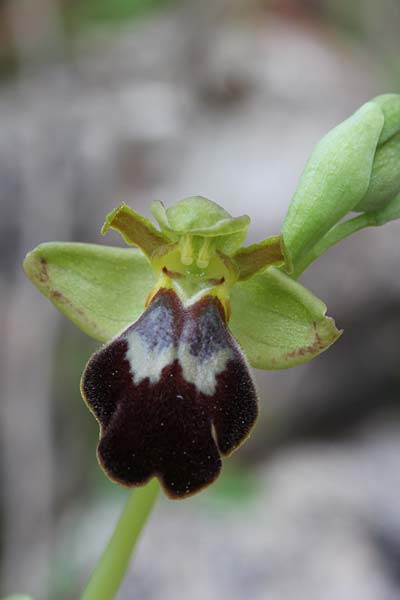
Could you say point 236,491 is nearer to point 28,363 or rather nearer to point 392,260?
point 28,363

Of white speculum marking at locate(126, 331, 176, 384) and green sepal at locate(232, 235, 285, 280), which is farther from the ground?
green sepal at locate(232, 235, 285, 280)

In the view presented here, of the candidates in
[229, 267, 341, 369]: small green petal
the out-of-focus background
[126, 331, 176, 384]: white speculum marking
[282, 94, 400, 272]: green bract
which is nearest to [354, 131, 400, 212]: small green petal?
[282, 94, 400, 272]: green bract

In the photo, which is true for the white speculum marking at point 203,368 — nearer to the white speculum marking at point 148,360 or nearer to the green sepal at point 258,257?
the white speculum marking at point 148,360

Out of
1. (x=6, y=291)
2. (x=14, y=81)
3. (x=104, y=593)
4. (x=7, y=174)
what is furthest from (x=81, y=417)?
(x=14, y=81)

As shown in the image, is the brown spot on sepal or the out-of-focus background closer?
the brown spot on sepal

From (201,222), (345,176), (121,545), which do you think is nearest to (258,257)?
(201,222)

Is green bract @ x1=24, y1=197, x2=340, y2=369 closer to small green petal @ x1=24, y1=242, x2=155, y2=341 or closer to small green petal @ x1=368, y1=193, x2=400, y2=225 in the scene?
small green petal @ x1=24, y1=242, x2=155, y2=341

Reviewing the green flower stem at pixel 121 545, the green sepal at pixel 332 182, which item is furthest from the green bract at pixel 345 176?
the green flower stem at pixel 121 545
